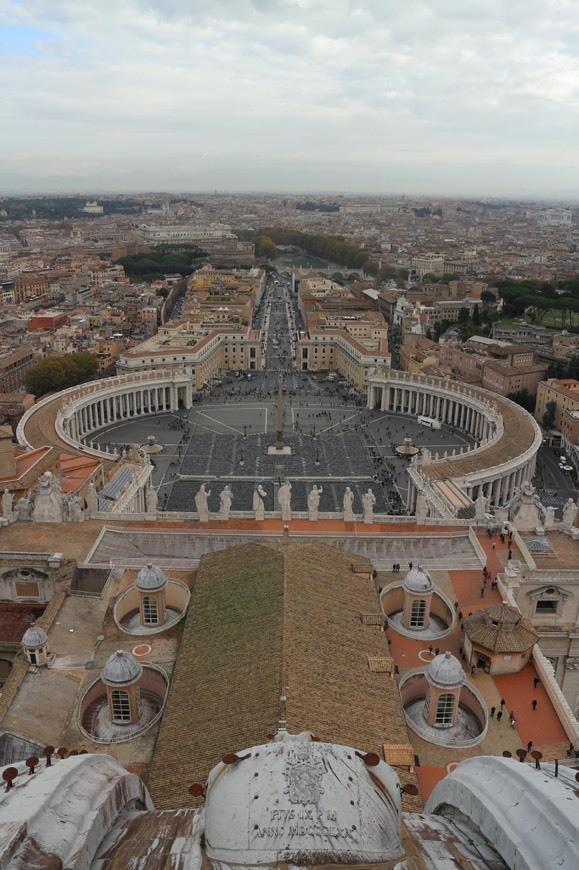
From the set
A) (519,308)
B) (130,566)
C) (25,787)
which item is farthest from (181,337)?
(25,787)

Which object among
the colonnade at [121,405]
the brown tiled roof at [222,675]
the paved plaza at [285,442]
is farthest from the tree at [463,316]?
the brown tiled roof at [222,675]

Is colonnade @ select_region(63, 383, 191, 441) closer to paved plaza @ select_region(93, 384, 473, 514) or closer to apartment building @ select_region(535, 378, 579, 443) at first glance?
paved plaza @ select_region(93, 384, 473, 514)

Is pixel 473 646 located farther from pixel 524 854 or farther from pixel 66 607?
pixel 524 854

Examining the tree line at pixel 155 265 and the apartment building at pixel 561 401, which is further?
the tree line at pixel 155 265

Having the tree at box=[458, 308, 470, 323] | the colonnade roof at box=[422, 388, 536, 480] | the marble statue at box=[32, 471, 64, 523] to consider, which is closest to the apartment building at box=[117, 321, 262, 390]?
the tree at box=[458, 308, 470, 323]

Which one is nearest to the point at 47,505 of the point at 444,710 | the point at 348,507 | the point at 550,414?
the point at 348,507

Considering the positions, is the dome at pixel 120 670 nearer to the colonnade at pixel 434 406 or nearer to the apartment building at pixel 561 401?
the colonnade at pixel 434 406
